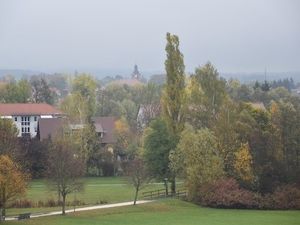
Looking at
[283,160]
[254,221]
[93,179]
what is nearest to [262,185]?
[283,160]

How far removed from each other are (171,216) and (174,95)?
47.6 feet

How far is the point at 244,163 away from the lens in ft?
159

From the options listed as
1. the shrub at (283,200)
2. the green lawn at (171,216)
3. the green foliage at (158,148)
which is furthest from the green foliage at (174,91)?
the shrub at (283,200)

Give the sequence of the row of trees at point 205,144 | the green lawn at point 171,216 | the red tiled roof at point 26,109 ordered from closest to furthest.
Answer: the green lawn at point 171,216
the row of trees at point 205,144
the red tiled roof at point 26,109

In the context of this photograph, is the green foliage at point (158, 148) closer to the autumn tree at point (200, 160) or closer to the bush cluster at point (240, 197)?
the autumn tree at point (200, 160)

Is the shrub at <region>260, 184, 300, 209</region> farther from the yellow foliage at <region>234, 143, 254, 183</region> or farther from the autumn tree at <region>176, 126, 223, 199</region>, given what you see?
the autumn tree at <region>176, 126, 223, 199</region>

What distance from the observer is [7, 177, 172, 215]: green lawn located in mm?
48303

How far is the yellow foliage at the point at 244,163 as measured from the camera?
159ft

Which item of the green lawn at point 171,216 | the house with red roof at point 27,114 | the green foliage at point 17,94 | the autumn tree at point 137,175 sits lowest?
the green lawn at point 171,216

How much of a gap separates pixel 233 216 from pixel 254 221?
2758mm

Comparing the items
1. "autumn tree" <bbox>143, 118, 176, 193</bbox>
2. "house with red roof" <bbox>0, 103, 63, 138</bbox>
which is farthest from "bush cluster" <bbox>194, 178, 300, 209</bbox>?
"house with red roof" <bbox>0, 103, 63, 138</bbox>

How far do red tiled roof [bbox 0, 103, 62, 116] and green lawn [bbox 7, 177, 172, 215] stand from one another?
24851 millimetres

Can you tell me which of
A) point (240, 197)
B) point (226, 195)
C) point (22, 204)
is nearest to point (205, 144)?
point (226, 195)

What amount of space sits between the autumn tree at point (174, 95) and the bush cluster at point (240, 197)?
6.41m
